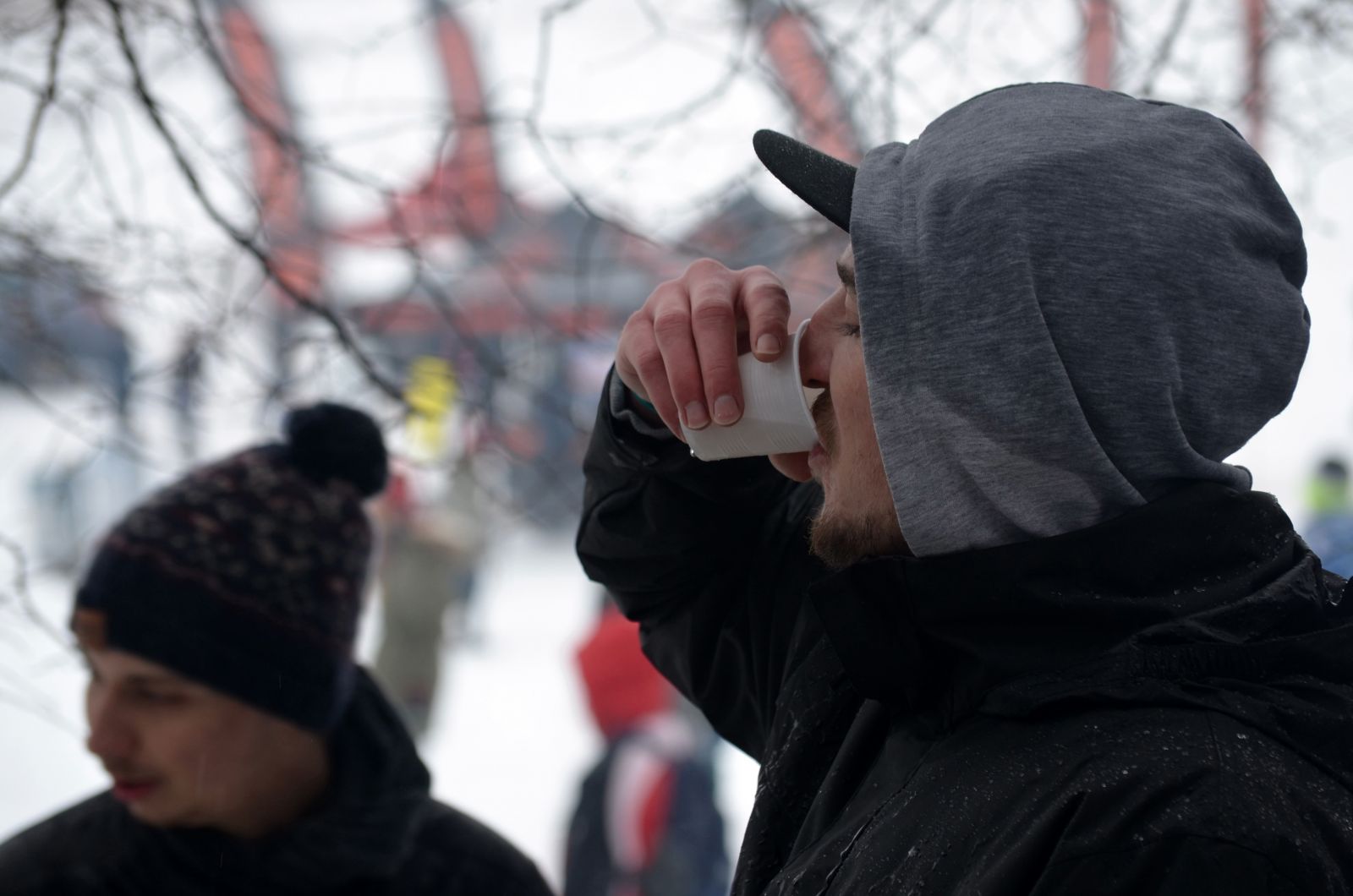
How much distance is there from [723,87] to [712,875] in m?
2.07

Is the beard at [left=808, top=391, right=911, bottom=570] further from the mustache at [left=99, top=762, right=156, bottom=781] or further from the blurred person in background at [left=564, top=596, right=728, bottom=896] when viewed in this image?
the blurred person in background at [left=564, top=596, right=728, bottom=896]

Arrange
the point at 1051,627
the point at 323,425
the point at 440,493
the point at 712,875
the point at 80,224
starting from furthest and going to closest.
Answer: the point at 440,493 → the point at 712,875 → the point at 80,224 → the point at 323,425 → the point at 1051,627

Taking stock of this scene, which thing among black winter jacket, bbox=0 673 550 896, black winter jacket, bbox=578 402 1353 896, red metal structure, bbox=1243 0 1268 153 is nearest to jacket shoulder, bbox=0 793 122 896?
black winter jacket, bbox=0 673 550 896

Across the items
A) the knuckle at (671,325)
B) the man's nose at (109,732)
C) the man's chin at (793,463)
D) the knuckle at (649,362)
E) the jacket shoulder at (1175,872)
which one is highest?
the knuckle at (671,325)

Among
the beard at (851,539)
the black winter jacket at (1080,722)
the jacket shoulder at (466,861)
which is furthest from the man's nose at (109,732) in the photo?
the beard at (851,539)

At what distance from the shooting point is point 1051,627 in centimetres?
86

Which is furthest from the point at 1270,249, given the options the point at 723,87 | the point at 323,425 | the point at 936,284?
the point at 723,87

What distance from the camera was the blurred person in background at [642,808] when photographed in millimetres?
3012

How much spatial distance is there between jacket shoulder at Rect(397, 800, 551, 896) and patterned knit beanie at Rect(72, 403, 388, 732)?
21cm

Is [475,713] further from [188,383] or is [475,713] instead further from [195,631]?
[195,631]

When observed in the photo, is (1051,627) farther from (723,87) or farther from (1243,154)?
(723,87)

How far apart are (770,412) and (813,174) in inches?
8.8

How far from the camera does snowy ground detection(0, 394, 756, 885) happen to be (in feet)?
13.5

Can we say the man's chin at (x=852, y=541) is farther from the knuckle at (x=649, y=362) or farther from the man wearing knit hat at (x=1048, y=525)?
the knuckle at (x=649, y=362)
